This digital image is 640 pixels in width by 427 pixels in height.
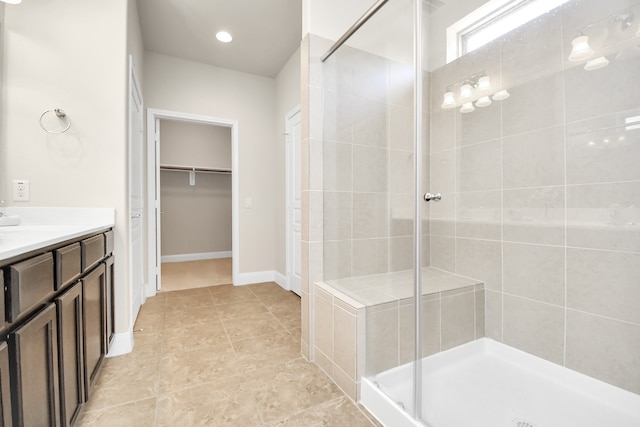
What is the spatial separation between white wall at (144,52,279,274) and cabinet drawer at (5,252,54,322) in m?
2.69

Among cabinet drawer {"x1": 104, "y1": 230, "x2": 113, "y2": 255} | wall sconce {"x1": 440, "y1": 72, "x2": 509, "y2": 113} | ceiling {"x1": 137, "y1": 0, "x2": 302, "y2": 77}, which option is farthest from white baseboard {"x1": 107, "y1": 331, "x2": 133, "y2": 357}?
ceiling {"x1": 137, "y1": 0, "x2": 302, "y2": 77}

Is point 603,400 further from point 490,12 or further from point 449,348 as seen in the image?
point 490,12

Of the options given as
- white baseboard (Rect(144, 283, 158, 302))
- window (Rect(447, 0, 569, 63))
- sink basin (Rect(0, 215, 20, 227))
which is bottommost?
white baseboard (Rect(144, 283, 158, 302))

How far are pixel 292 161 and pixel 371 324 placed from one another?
2294 millimetres

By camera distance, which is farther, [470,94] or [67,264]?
[470,94]

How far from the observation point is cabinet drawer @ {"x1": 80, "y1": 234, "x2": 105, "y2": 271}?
52.9 inches

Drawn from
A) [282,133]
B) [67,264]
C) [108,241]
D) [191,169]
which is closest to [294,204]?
[282,133]

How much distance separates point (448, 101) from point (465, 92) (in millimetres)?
173

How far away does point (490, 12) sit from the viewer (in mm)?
1736

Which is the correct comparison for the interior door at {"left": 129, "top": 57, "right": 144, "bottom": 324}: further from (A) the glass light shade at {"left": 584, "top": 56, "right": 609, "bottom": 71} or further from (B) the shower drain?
(A) the glass light shade at {"left": 584, "top": 56, "right": 609, "bottom": 71}

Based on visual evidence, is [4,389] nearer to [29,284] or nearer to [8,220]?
[29,284]

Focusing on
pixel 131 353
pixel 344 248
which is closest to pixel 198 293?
pixel 131 353

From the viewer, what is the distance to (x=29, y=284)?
0.84 m

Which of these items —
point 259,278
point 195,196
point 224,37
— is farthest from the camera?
point 195,196
